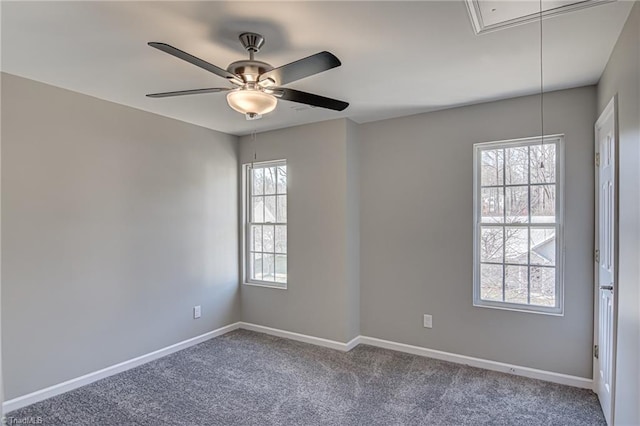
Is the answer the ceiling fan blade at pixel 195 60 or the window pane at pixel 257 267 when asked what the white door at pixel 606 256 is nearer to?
the ceiling fan blade at pixel 195 60

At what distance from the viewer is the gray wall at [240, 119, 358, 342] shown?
12.9ft

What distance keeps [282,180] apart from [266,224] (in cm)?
59

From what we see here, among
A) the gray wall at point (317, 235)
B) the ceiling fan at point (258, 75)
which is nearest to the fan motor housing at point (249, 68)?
the ceiling fan at point (258, 75)

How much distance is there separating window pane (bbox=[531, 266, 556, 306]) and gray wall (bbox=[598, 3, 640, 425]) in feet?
3.39

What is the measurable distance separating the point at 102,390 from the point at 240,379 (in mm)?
1104

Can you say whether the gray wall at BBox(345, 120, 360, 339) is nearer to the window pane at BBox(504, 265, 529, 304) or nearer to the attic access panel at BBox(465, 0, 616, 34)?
the window pane at BBox(504, 265, 529, 304)

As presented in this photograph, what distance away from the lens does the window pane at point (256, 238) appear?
4711 mm

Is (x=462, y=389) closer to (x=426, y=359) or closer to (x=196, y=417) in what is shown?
(x=426, y=359)

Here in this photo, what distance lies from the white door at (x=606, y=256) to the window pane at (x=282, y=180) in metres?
3.03

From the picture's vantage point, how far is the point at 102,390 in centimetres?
302

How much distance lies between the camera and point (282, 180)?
4504 mm

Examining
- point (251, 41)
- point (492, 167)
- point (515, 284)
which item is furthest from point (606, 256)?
point (251, 41)

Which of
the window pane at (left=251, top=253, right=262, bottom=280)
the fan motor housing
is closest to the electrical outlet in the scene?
the window pane at (left=251, top=253, right=262, bottom=280)

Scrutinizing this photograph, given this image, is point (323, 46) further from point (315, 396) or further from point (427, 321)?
point (427, 321)
